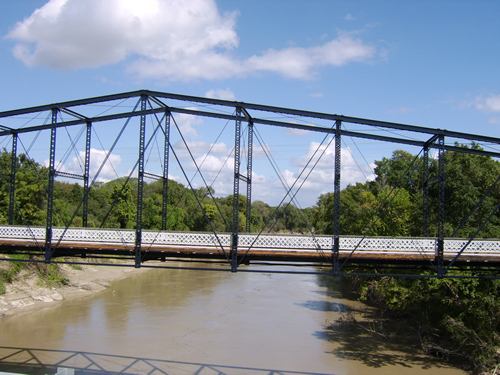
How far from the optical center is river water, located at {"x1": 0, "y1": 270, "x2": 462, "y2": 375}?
80.1 ft

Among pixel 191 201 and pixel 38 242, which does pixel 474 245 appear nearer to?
pixel 38 242

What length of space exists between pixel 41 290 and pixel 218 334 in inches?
682

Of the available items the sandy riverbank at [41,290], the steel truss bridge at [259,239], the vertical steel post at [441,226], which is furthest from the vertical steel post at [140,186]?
the sandy riverbank at [41,290]

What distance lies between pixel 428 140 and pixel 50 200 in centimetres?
1423

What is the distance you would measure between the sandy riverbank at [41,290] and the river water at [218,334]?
1194 mm

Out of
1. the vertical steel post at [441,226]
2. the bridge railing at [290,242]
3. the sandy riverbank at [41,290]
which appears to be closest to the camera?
the vertical steel post at [441,226]

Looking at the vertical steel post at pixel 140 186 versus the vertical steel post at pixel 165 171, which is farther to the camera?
the vertical steel post at pixel 165 171

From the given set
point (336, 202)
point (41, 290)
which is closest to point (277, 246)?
point (336, 202)

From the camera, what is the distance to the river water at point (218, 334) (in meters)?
24.4

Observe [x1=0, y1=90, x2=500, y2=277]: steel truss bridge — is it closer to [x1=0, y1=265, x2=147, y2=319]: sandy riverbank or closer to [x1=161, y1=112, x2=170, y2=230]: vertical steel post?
[x1=161, y1=112, x2=170, y2=230]: vertical steel post

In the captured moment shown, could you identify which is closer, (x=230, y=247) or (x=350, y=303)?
(x=230, y=247)

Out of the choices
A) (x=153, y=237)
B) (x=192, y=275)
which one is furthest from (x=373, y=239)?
(x=192, y=275)

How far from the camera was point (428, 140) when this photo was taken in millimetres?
18297

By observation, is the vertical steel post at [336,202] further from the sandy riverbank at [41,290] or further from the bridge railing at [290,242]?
the sandy riverbank at [41,290]
